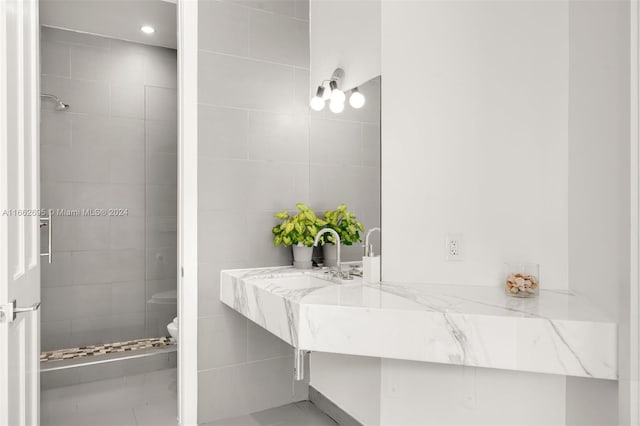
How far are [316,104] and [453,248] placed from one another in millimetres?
1223

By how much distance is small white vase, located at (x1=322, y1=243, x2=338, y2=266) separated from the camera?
96.3 inches

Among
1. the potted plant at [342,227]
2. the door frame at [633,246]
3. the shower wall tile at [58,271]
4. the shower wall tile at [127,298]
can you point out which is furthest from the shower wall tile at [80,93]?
the door frame at [633,246]

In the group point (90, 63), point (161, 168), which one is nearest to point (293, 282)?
point (161, 168)

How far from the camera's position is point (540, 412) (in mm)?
1547

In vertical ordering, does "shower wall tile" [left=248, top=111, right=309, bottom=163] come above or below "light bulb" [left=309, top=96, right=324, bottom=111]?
below

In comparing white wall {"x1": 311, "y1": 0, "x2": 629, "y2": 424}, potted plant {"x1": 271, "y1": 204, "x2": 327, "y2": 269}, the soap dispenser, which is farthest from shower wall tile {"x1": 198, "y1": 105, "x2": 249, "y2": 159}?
the soap dispenser

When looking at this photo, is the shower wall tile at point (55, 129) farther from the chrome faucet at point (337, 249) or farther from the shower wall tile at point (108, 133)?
the chrome faucet at point (337, 249)

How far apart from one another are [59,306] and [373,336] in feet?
9.62

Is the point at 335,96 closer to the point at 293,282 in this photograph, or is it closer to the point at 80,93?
the point at 293,282

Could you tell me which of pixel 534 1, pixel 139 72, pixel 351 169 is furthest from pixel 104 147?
pixel 534 1

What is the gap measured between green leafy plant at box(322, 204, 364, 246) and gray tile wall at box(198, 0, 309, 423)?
299 millimetres

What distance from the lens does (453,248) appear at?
1821 millimetres

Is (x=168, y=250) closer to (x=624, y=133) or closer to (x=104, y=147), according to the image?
(x=104, y=147)

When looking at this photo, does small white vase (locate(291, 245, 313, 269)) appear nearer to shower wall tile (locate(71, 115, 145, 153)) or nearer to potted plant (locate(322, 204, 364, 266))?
potted plant (locate(322, 204, 364, 266))
